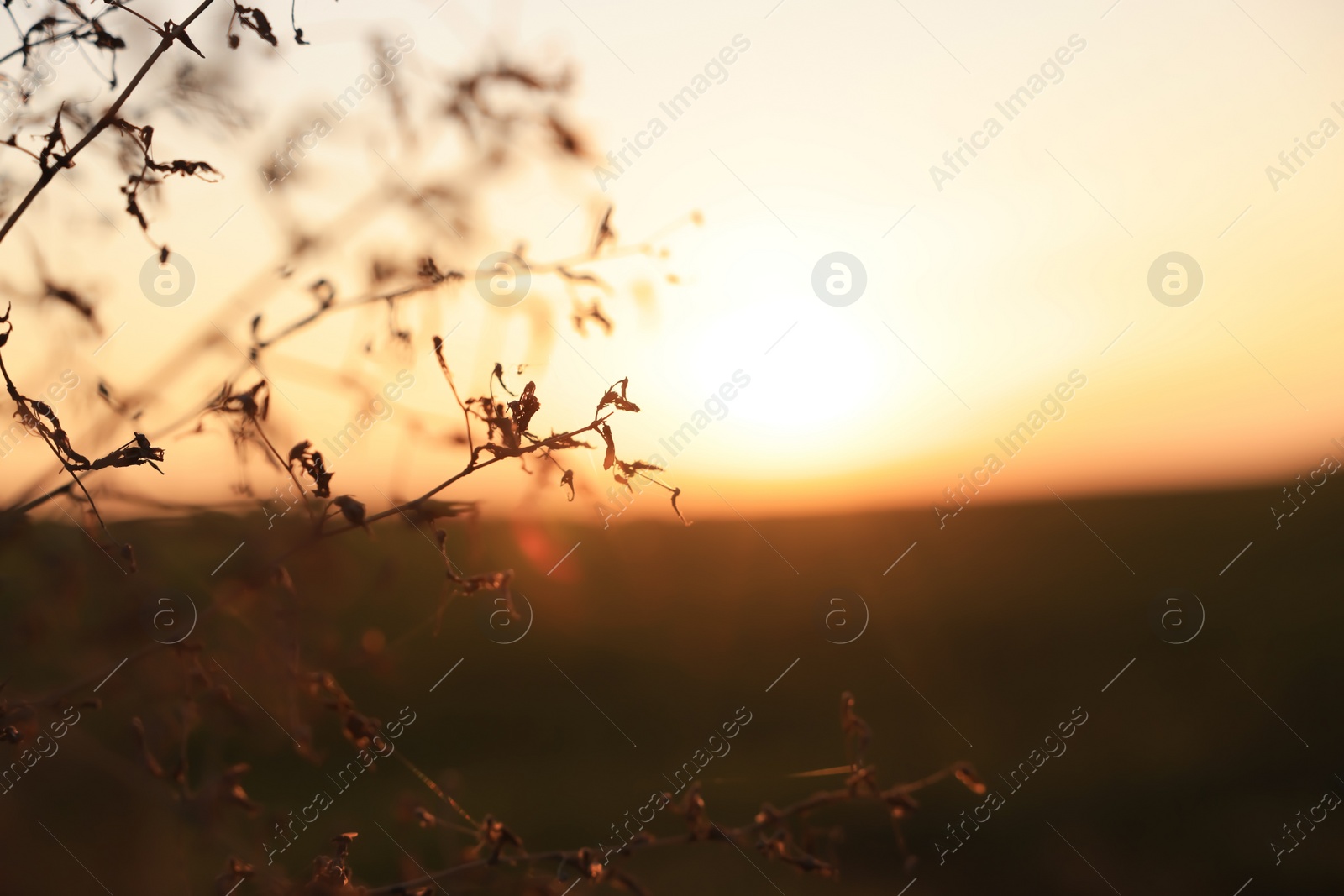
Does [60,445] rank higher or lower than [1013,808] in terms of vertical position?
higher

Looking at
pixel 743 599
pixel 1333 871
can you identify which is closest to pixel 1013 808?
pixel 1333 871

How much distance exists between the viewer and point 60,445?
4.51 ft

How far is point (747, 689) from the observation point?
9062mm

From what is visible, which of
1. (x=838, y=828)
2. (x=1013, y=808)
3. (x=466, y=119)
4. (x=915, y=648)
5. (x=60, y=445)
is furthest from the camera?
(x=915, y=648)

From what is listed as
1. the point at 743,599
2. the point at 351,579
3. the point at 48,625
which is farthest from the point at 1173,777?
the point at 48,625

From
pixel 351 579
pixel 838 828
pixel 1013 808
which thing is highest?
pixel 351 579

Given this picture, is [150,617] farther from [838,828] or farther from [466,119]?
[838,828]

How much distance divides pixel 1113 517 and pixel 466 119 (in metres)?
13.9

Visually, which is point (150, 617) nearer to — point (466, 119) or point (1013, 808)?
point (466, 119)

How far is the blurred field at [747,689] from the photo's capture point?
190 cm

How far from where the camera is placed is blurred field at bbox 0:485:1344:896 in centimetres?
190

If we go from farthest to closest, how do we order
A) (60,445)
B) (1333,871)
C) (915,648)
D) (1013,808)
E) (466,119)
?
(915,648) → (1013,808) → (1333,871) → (466,119) → (60,445)

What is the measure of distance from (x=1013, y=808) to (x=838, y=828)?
6376mm

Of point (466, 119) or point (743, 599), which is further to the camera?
point (743, 599)
